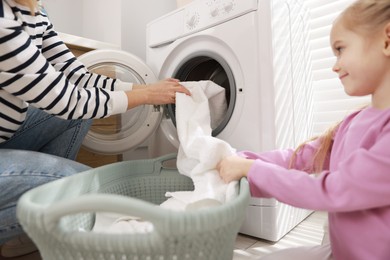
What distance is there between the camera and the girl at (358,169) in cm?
52

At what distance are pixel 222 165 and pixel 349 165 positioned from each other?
0.29 metres

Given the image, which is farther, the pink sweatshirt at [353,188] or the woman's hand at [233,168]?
the woman's hand at [233,168]

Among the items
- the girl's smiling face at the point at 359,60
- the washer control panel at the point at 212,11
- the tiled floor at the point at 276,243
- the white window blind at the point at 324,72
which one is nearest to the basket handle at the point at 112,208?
the girl's smiling face at the point at 359,60

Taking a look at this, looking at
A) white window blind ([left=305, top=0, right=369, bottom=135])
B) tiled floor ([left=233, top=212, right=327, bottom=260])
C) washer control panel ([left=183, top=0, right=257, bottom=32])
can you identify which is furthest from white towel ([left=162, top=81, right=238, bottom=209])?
white window blind ([left=305, top=0, right=369, bottom=135])

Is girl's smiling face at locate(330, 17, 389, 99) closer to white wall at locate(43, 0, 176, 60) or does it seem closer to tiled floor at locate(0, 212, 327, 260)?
tiled floor at locate(0, 212, 327, 260)

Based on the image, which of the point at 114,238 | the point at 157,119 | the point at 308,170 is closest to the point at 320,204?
the point at 308,170

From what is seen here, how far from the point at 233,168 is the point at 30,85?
53 centimetres

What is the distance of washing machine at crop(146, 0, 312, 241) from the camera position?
3.22 feet

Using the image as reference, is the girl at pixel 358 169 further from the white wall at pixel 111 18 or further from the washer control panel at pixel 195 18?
the white wall at pixel 111 18

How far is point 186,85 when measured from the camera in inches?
40.1

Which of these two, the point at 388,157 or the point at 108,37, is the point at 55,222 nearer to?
the point at 388,157

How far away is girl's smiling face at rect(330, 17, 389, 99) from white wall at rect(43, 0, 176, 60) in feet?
4.82

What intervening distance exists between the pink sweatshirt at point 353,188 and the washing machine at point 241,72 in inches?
14.0

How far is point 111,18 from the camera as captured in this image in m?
1.87
